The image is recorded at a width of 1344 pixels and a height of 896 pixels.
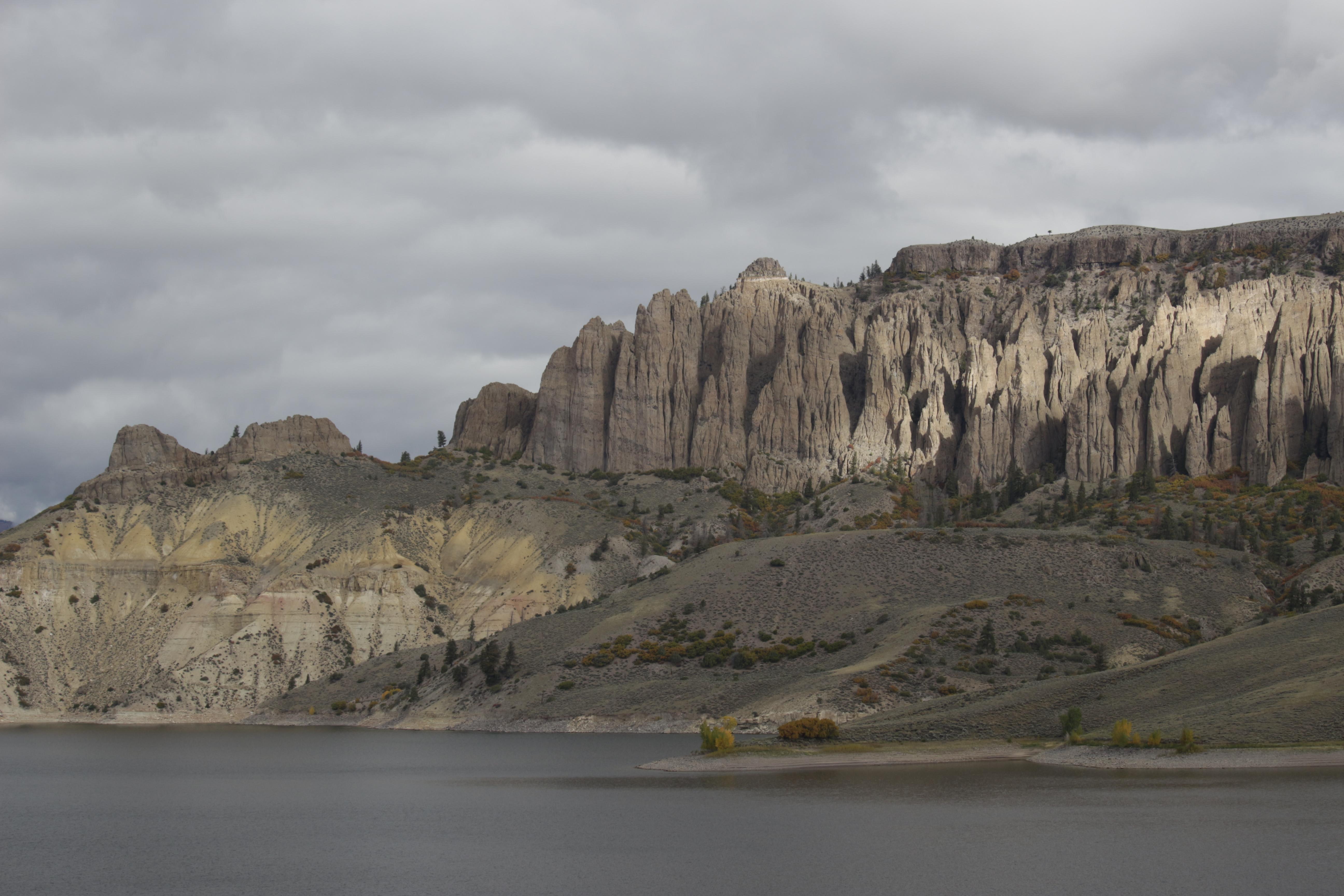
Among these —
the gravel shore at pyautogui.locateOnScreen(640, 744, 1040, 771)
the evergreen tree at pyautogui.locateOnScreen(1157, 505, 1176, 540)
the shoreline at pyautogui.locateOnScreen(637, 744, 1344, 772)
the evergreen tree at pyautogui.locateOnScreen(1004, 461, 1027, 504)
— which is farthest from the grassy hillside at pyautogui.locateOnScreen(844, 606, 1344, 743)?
the evergreen tree at pyautogui.locateOnScreen(1004, 461, 1027, 504)

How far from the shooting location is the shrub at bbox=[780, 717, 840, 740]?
7950cm

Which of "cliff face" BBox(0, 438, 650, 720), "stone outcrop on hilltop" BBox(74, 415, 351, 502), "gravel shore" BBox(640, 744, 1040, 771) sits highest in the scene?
"stone outcrop on hilltop" BBox(74, 415, 351, 502)

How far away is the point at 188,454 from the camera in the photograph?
17525 cm

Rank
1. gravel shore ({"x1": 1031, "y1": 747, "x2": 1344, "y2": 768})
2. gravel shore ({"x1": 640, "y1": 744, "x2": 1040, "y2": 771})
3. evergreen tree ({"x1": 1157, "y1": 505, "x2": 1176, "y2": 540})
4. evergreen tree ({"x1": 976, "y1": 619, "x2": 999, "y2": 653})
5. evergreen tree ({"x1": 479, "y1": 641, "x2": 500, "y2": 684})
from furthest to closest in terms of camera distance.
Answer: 1. evergreen tree ({"x1": 1157, "y1": 505, "x2": 1176, "y2": 540})
2. evergreen tree ({"x1": 479, "y1": 641, "x2": 500, "y2": 684})
3. evergreen tree ({"x1": 976, "y1": 619, "x2": 999, "y2": 653})
4. gravel shore ({"x1": 640, "y1": 744, "x2": 1040, "y2": 771})
5. gravel shore ({"x1": 1031, "y1": 747, "x2": 1344, "y2": 768})

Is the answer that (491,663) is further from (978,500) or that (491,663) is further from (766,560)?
(978,500)

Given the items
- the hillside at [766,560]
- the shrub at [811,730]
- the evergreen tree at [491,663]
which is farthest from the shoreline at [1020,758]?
the evergreen tree at [491,663]

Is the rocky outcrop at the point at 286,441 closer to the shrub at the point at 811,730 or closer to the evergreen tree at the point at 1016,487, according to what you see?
the evergreen tree at the point at 1016,487

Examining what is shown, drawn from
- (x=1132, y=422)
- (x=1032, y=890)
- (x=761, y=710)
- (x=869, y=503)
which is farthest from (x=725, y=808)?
(x=1132, y=422)

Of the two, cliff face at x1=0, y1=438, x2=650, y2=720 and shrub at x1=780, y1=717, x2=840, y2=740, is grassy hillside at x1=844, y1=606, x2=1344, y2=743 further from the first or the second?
cliff face at x1=0, y1=438, x2=650, y2=720

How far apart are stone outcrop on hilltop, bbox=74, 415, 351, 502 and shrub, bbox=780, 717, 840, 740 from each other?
110 m

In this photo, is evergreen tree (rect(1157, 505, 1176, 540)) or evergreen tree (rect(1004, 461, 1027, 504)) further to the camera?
evergreen tree (rect(1004, 461, 1027, 504))

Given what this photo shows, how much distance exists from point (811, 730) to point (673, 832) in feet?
97.4

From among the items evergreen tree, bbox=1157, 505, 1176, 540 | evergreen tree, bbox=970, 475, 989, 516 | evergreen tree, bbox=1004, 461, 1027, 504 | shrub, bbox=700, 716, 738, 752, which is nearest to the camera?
shrub, bbox=700, 716, 738, 752

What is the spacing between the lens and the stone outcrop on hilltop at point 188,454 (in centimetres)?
16350
